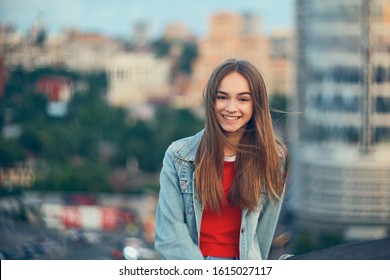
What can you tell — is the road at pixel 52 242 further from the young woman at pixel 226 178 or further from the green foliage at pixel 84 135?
the young woman at pixel 226 178

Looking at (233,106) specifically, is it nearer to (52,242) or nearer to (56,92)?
(52,242)

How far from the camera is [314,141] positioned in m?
Answer: 18.0

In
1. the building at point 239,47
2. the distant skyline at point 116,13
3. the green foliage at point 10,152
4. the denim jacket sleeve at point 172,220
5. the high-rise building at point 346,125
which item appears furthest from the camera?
the distant skyline at point 116,13

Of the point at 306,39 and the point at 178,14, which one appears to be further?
the point at 178,14

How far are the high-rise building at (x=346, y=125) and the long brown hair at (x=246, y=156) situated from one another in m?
15.7

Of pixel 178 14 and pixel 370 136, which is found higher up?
pixel 178 14

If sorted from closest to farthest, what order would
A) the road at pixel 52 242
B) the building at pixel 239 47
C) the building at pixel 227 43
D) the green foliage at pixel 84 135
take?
the road at pixel 52 242
the building at pixel 239 47
the green foliage at pixel 84 135
the building at pixel 227 43

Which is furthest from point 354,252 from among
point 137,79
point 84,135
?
point 137,79

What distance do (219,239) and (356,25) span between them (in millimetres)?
16508

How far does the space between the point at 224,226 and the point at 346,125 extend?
1667 centimetres

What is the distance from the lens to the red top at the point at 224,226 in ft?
4.50

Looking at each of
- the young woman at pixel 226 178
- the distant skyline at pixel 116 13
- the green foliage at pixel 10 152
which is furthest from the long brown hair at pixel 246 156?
the distant skyline at pixel 116 13
